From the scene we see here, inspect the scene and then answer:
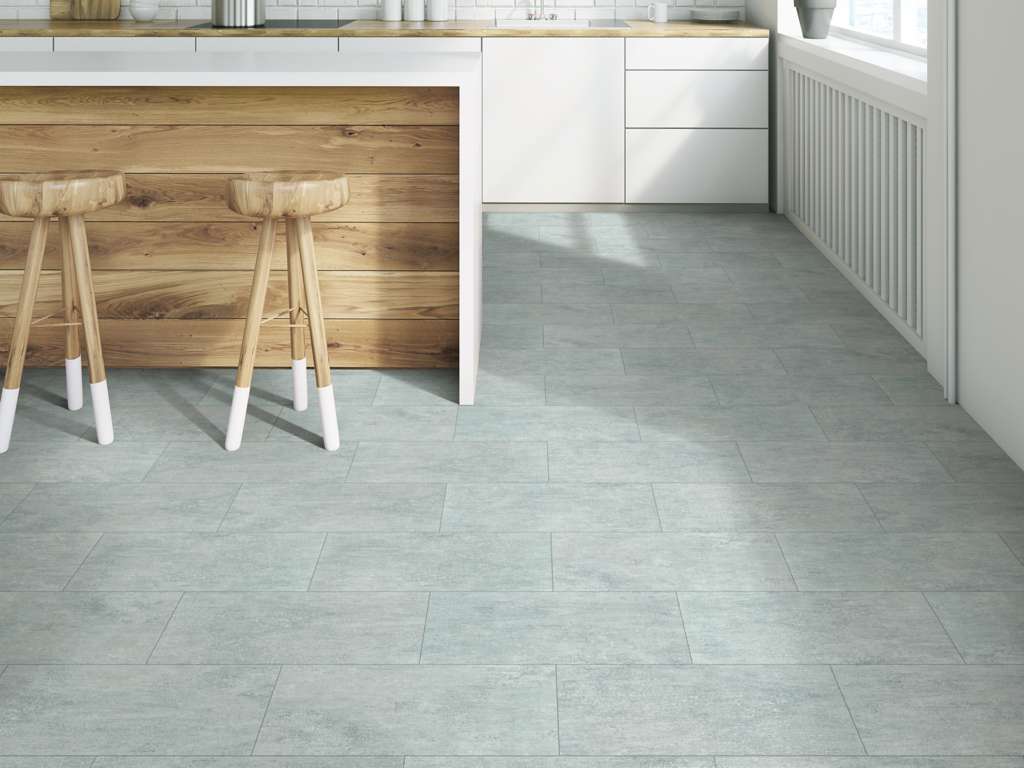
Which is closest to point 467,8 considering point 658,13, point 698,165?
point 658,13

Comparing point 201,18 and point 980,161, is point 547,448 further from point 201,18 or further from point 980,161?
point 201,18

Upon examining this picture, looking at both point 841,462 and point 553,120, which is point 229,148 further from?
point 553,120

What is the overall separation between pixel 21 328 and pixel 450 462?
3.52 feet

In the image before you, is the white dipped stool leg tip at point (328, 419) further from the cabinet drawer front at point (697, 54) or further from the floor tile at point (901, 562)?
the cabinet drawer front at point (697, 54)

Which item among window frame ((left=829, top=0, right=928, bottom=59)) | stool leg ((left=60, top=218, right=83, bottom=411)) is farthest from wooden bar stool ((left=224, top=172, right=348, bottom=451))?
window frame ((left=829, top=0, right=928, bottom=59))

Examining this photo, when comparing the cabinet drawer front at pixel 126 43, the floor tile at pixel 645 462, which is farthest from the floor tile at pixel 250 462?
the cabinet drawer front at pixel 126 43

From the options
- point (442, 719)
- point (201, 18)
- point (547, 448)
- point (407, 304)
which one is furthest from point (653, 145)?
point (442, 719)

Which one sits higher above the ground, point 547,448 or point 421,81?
point 421,81

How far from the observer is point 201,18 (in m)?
7.09

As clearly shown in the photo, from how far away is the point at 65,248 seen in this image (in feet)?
11.0

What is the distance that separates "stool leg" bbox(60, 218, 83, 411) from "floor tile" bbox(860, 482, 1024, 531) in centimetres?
195

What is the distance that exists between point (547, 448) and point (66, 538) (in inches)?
44.9

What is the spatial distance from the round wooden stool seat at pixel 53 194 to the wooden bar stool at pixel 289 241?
1.05 feet

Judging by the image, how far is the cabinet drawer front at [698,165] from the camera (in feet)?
21.7
